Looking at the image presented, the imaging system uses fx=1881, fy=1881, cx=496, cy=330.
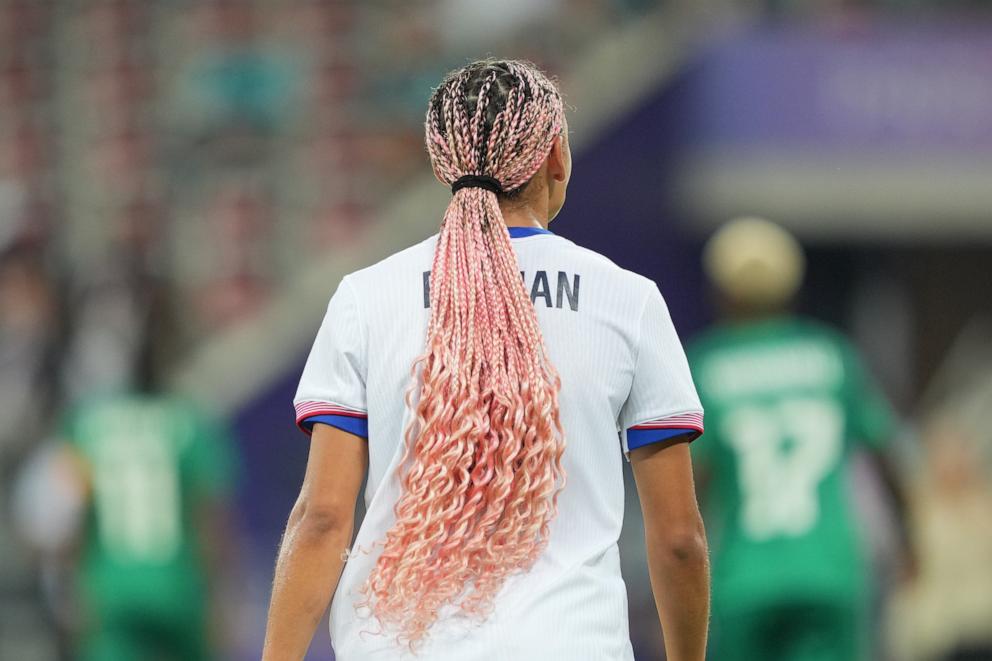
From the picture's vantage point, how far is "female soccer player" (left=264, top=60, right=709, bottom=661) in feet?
10.1

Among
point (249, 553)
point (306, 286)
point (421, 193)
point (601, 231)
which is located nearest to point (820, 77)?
point (601, 231)

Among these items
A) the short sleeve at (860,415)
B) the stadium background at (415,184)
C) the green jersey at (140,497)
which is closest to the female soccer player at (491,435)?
the short sleeve at (860,415)

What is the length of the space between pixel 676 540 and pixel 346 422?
596 mm

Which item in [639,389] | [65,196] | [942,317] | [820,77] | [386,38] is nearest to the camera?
[639,389]

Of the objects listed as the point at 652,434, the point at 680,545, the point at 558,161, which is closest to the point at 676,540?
the point at 680,545

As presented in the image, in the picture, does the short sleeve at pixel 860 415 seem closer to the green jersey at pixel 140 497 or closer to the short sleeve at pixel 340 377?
the green jersey at pixel 140 497

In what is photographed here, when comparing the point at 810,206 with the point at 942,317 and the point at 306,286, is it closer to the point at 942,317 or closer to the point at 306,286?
the point at 942,317

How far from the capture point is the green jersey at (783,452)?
612cm

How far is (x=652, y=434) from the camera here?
3209 mm

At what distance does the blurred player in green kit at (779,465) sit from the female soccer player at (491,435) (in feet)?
9.58

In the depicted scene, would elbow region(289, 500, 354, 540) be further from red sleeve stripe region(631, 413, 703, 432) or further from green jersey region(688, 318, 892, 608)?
green jersey region(688, 318, 892, 608)

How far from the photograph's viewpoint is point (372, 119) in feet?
44.0

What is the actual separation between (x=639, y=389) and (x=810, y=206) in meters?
8.96

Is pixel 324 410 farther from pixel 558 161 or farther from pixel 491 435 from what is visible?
pixel 558 161
